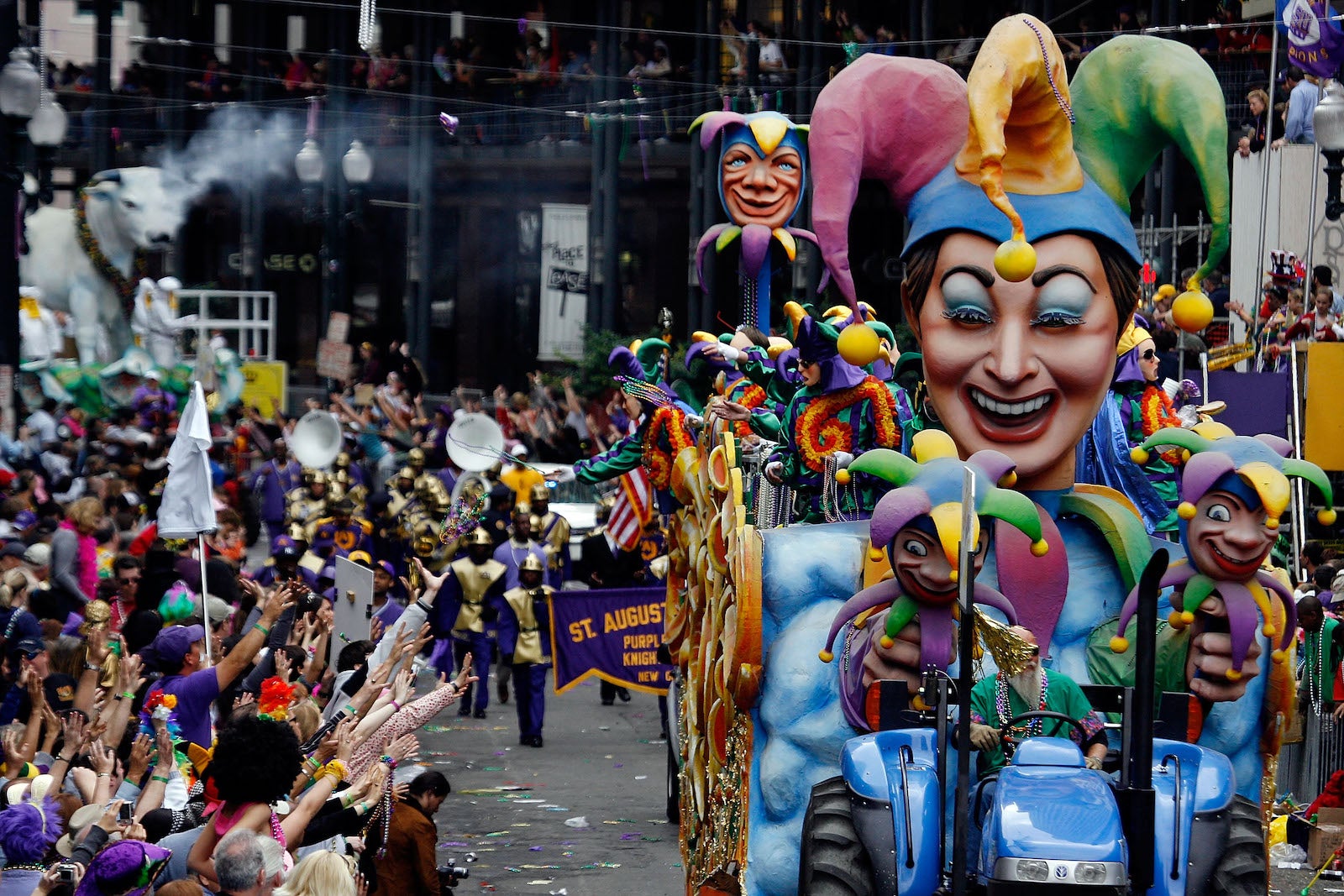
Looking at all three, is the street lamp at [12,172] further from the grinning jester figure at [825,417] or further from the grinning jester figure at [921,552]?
the grinning jester figure at [921,552]

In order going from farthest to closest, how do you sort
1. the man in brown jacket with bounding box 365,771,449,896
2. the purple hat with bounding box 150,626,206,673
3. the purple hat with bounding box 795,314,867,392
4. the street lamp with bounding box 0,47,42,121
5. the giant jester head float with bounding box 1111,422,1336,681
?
the street lamp with bounding box 0,47,42,121, the purple hat with bounding box 795,314,867,392, the purple hat with bounding box 150,626,206,673, the man in brown jacket with bounding box 365,771,449,896, the giant jester head float with bounding box 1111,422,1336,681

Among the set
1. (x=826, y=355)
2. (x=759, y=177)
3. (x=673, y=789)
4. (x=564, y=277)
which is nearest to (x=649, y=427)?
(x=759, y=177)

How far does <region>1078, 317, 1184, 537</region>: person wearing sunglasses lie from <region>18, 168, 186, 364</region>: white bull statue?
76.0ft

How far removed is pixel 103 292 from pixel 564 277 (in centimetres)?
882

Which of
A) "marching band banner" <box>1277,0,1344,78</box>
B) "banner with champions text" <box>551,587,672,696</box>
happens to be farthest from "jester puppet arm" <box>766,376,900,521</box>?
"marching band banner" <box>1277,0,1344,78</box>

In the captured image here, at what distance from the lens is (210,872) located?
20.7ft

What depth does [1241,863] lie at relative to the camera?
6590mm

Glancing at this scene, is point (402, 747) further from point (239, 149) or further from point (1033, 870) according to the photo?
point (239, 149)

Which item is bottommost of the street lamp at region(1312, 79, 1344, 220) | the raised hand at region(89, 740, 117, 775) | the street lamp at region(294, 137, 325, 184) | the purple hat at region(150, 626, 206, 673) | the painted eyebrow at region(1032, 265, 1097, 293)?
the raised hand at region(89, 740, 117, 775)

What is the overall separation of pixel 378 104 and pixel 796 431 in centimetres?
2968

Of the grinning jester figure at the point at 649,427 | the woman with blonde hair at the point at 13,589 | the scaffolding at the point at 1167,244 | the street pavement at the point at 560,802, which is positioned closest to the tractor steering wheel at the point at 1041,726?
the street pavement at the point at 560,802

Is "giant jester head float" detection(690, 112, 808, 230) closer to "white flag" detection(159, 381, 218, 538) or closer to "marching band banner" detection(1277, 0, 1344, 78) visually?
"white flag" detection(159, 381, 218, 538)

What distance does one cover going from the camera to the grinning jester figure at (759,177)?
13008mm

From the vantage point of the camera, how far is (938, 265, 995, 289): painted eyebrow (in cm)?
848
